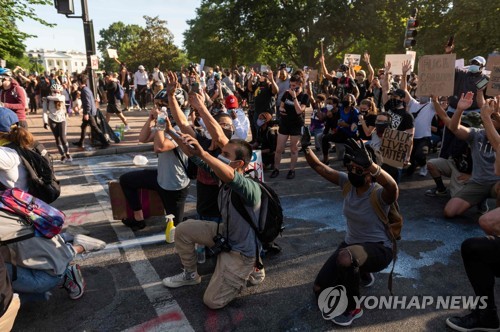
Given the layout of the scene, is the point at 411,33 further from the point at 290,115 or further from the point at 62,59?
the point at 62,59

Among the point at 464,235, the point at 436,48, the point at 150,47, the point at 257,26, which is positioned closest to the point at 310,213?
the point at 464,235

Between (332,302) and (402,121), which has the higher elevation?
(402,121)

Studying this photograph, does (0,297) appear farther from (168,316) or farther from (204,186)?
(204,186)

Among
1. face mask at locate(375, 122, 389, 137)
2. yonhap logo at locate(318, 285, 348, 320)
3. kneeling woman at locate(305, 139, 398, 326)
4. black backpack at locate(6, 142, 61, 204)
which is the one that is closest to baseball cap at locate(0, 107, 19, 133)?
black backpack at locate(6, 142, 61, 204)

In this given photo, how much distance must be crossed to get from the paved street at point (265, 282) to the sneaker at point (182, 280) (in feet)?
0.23

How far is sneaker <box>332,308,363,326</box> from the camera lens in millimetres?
3066

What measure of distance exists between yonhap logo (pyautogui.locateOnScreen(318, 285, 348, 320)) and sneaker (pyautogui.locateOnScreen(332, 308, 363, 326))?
31 mm

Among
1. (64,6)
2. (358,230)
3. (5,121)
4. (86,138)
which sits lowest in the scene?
(86,138)

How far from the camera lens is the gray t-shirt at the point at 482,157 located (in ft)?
Result: 16.0

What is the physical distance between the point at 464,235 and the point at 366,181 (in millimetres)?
2603

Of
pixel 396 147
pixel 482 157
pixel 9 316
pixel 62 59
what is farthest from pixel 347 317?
pixel 62 59

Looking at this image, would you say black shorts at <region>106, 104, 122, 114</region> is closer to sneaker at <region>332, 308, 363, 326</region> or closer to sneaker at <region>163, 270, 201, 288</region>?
sneaker at <region>163, 270, 201, 288</region>

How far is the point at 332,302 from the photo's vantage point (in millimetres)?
3223

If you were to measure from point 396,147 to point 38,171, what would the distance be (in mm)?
3924
